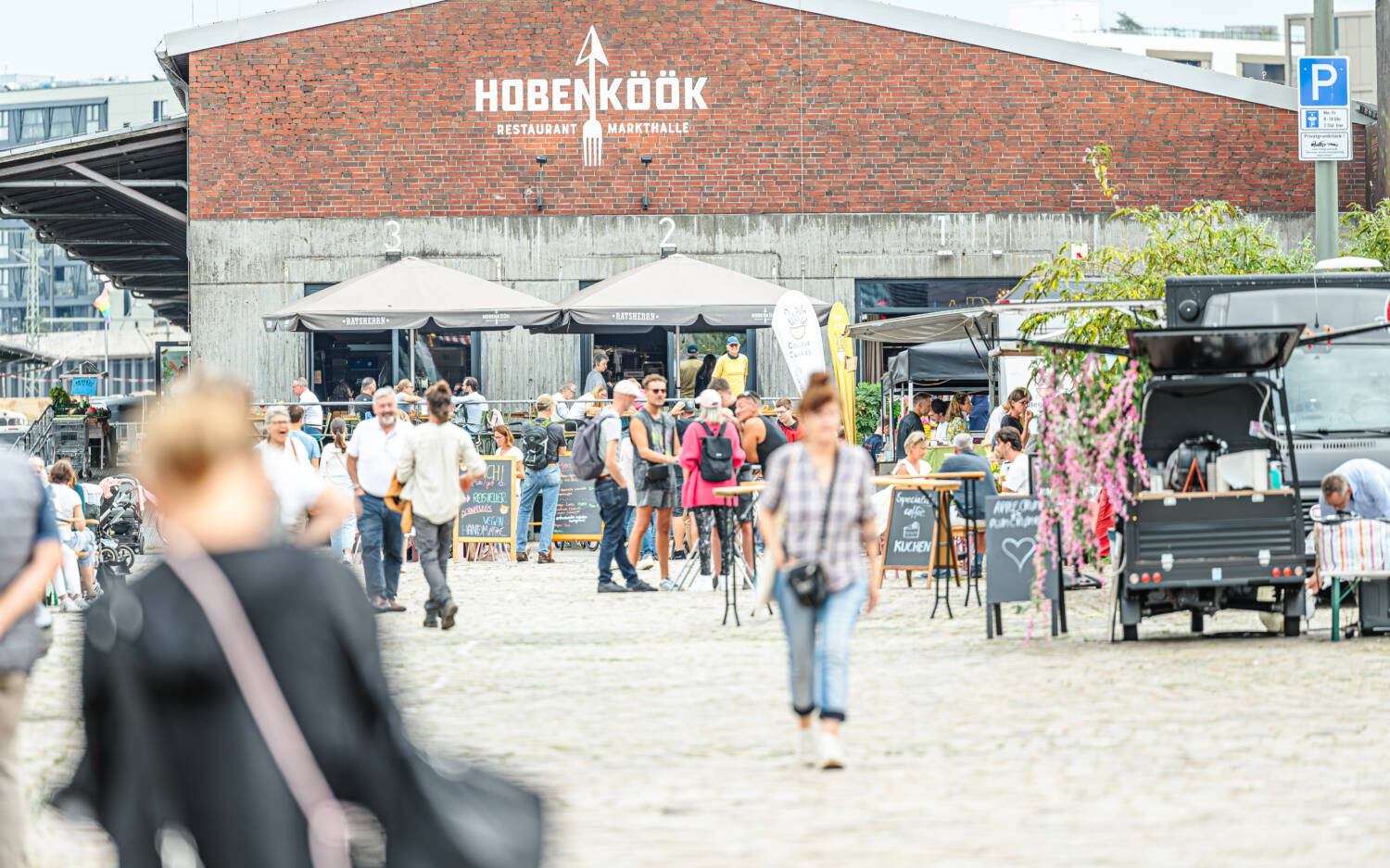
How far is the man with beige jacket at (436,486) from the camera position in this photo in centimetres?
1357

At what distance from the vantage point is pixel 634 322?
22.5 meters

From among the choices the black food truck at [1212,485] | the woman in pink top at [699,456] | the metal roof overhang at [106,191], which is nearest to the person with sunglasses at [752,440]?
the woman in pink top at [699,456]

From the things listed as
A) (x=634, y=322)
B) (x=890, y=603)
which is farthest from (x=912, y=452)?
(x=634, y=322)

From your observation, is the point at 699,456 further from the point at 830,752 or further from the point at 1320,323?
the point at 830,752

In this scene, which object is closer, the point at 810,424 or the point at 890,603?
the point at 810,424

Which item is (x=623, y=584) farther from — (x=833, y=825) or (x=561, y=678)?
(x=833, y=825)

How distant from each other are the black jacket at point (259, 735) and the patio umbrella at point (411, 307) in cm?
1965

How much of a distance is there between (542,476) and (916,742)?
12.3m

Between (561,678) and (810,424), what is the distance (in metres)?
3.12

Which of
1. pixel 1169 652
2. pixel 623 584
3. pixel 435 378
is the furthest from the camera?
pixel 435 378

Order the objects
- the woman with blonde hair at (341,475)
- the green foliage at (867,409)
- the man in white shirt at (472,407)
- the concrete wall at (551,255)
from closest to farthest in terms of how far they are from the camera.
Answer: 1. the woman with blonde hair at (341,475)
2. the man in white shirt at (472,407)
3. the green foliage at (867,409)
4. the concrete wall at (551,255)

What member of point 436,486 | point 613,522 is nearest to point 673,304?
point 613,522

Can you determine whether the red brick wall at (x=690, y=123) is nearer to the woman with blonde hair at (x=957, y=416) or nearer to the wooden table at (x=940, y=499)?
the woman with blonde hair at (x=957, y=416)

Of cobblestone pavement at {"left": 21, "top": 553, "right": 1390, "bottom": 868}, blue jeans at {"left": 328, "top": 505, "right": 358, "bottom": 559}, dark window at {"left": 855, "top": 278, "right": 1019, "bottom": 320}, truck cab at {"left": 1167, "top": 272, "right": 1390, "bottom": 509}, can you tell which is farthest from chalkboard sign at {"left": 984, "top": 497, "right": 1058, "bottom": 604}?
dark window at {"left": 855, "top": 278, "right": 1019, "bottom": 320}
